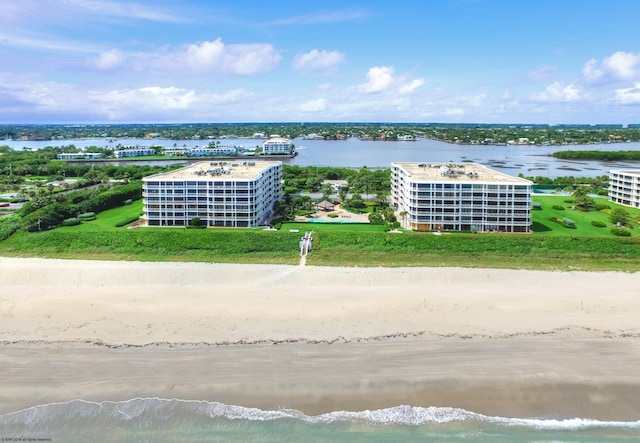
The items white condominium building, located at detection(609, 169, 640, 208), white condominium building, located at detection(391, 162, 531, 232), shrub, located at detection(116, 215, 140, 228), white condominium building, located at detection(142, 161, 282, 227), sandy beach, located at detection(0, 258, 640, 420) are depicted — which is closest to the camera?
sandy beach, located at detection(0, 258, 640, 420)

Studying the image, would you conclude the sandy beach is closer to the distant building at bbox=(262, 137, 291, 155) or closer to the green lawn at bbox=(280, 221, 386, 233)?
the green lawn at bbox=(280, 221, 386, 233)

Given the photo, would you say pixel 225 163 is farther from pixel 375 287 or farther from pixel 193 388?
pixel 193 388

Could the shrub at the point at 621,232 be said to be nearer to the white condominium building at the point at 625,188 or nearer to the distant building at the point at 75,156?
the white condominium building at the point at 625,188

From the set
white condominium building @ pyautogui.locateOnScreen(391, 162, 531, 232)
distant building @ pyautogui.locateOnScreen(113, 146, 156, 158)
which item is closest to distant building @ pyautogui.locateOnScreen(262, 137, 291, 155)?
distant building @ pyautogui.locateOnScreen(113, 146, 156, 158)

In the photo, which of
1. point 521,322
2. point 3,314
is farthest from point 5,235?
point 521,322

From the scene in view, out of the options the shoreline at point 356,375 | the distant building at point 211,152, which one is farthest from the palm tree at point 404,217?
the distant building at point 211,152

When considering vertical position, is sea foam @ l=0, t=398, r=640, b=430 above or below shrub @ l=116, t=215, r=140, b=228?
below
